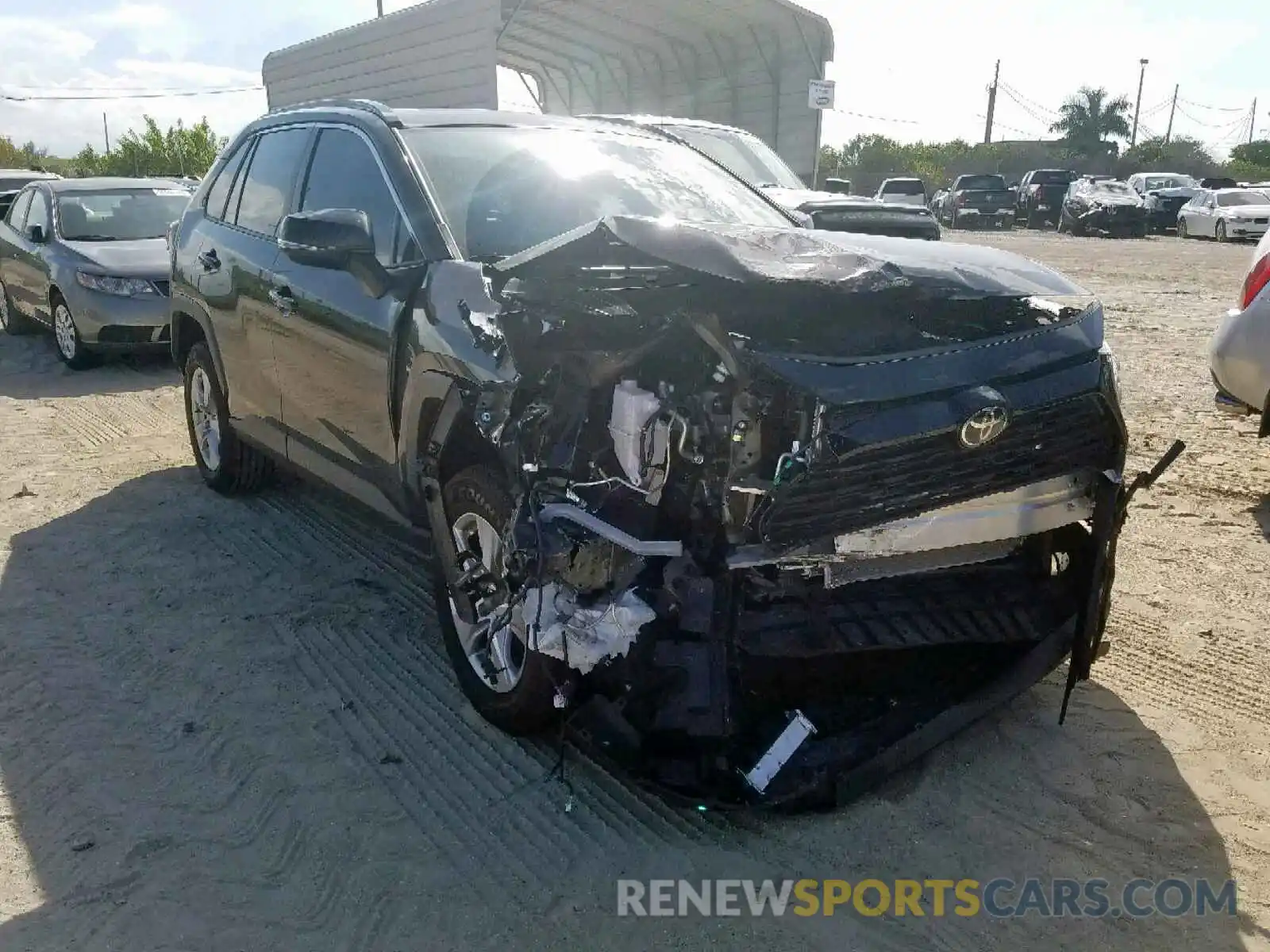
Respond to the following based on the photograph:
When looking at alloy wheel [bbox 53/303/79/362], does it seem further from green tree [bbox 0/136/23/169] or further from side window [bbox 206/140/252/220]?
green tree [bbox 0/136/23/169]

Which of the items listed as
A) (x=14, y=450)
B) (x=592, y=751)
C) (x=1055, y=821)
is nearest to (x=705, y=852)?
(x=592, y=751)

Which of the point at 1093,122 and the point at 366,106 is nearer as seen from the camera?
the point at 366,106

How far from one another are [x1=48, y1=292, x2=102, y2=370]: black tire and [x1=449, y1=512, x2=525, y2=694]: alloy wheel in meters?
7.65

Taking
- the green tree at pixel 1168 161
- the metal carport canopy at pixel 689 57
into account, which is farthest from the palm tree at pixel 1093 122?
the metal carport canopy at pixel 689 57

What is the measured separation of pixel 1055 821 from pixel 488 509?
1843mm

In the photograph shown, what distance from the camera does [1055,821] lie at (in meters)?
3.00

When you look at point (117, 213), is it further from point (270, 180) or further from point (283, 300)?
point (283, 300)

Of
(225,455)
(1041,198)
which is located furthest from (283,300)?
(1041,198)

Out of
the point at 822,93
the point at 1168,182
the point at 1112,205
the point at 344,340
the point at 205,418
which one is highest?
the point at 822,93

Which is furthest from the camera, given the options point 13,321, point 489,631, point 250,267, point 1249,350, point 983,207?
point 983,207

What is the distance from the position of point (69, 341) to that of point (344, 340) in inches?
281

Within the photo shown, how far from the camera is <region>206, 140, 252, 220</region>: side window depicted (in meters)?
5.46

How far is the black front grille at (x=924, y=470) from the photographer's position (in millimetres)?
2656

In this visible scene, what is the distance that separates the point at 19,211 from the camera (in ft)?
37.1
